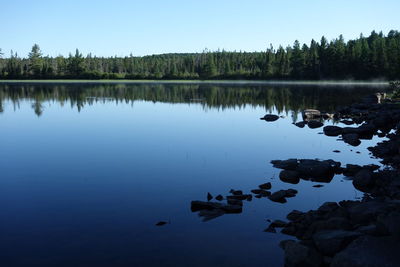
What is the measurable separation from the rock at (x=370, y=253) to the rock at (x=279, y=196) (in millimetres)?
6373

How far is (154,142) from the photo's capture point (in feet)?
102

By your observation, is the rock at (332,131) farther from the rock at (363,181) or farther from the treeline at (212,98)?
the rock at (363,181)

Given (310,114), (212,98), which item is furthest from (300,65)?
(310,114)

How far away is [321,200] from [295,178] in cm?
331

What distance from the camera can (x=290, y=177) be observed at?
20375mm

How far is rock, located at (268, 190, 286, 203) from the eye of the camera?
56.3 feet

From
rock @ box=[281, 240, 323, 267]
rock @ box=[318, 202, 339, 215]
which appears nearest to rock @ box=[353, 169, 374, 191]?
rock @ box=[318, 202, 339, 215]

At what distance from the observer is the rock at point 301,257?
1088 centimetres

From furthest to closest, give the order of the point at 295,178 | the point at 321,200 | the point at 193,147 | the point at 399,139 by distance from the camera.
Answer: the point at 193,147, the point at 399,139, the point at 295,178, the point at 321,200

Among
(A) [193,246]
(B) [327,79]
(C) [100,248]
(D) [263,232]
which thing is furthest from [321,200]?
(B) [327,79]

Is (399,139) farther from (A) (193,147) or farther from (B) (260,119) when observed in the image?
(B) (260,119)

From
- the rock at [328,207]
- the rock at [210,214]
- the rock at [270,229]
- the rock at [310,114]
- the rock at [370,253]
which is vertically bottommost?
the rock at [270,229]

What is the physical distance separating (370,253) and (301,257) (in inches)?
72.2

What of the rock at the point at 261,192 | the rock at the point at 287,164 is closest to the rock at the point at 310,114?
the rock at the point at 287,164
